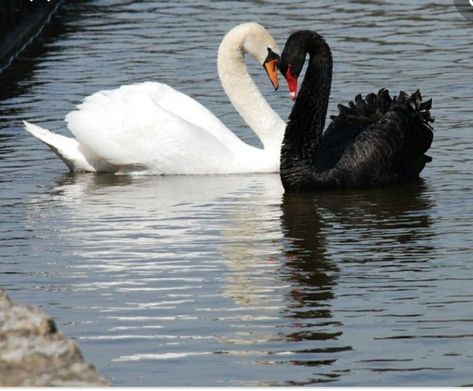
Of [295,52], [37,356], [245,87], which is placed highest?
[37,356]

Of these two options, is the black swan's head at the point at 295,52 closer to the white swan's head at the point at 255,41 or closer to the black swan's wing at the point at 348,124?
the black swan's wing at the point at 348,124

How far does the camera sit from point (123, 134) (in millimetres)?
13016

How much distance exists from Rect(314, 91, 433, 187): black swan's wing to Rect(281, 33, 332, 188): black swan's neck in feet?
0.70

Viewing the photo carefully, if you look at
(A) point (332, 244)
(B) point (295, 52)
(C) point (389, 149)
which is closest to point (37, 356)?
(A) point (332, 244)

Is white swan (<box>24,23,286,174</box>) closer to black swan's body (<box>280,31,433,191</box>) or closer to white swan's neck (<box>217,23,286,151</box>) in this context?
white swan's neck (<box>217,23,286,151</box>)

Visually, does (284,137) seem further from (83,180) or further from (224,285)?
(224,285)

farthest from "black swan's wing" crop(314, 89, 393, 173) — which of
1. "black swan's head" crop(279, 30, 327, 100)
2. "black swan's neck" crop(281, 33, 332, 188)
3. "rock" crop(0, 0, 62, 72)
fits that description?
"rock" crop(0, 0, 62, 72)

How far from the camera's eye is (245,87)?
541 inches

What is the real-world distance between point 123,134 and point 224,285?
442 cm

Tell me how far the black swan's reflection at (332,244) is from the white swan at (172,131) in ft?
3.84

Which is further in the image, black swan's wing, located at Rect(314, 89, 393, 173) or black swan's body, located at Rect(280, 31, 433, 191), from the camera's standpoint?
black swan's wing, located at Rect(314, 89, 393, 173)

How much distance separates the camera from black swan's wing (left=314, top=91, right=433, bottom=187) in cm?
1200

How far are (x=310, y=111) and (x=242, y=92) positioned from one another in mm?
1589

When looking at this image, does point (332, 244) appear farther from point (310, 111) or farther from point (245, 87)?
point (245, 87)
